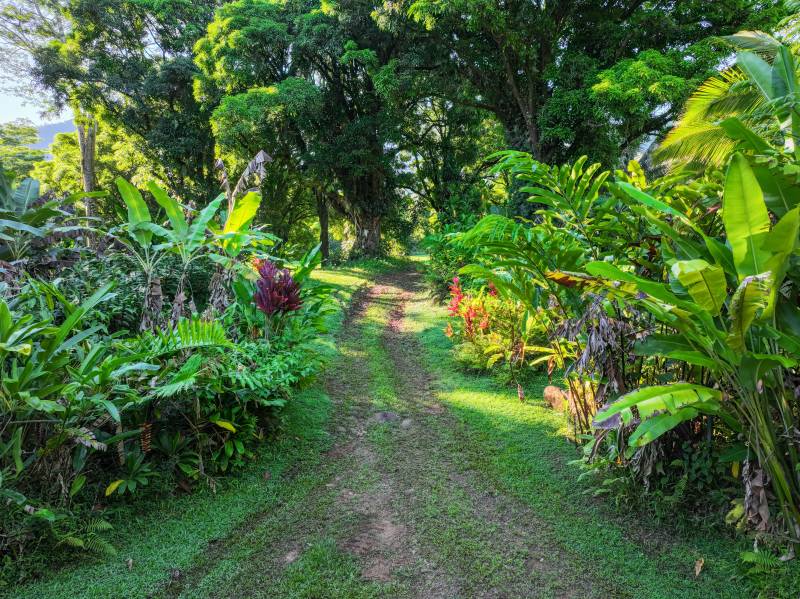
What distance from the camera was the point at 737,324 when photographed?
195 cm

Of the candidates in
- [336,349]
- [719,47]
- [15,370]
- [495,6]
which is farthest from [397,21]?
[15,370]

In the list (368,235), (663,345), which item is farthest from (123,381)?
(368,235)

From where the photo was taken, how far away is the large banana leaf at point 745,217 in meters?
1.92

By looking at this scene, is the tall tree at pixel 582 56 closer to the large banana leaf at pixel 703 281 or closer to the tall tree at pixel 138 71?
the large banana leaf at pixel 703 281

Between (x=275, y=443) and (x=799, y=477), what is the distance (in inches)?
139

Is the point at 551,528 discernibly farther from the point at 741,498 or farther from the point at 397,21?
the point at 397,21

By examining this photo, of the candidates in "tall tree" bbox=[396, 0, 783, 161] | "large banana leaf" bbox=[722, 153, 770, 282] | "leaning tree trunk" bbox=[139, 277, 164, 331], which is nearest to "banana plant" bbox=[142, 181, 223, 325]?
"leaning tree trunk" bbox=[139, 277, 164, 331]

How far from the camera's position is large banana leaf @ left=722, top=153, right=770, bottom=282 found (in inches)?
75.8

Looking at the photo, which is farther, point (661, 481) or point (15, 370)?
point (661, 481)

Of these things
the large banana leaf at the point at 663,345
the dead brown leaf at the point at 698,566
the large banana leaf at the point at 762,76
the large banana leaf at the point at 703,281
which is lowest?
the dead brown leaf at the point at 698,566

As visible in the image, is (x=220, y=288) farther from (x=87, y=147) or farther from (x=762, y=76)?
(x=87, y=147)

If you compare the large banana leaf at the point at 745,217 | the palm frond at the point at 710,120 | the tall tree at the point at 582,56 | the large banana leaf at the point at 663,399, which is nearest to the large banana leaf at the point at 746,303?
the large banana leaf at the point at 745,217

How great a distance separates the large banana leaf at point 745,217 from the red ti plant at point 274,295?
3.38 m

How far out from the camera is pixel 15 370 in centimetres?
249
